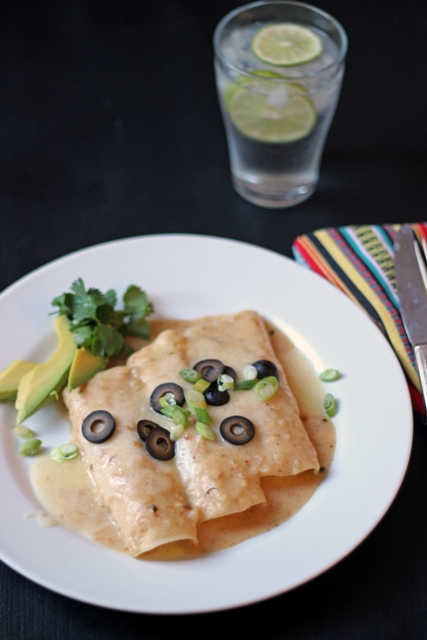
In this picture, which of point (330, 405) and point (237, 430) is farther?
point (330, 405)

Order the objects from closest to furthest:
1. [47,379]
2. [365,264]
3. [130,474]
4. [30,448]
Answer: [130,474]
[30,448]
[47,379]
[365,264]

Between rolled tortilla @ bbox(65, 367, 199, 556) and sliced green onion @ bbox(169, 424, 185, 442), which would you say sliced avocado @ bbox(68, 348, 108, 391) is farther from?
sliced green onion @ bbox(169, 424, 185, 442)

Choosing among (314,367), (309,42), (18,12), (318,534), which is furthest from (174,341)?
(18,12)

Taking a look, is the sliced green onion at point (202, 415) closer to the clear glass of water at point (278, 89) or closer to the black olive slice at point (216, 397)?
the black olive slice at point (216, 397)

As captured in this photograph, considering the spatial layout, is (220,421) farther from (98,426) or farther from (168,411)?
(98,426)

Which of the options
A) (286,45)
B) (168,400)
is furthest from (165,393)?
A: (286,45)

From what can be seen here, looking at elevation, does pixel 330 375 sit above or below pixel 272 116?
below

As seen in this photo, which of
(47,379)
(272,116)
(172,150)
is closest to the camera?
(47,379)
